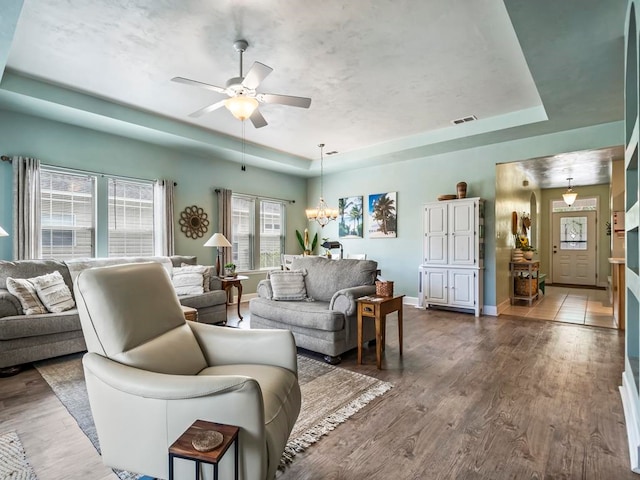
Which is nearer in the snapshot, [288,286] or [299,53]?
[299,53]

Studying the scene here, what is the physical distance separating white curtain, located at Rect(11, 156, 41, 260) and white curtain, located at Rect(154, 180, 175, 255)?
4.99 ft

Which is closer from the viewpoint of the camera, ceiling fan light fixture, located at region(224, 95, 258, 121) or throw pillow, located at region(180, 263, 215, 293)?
ceiling fan light fixture, located at region(224, 95, 258, 121)

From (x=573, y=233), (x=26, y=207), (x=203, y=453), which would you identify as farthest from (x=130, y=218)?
(x=573, y=233)

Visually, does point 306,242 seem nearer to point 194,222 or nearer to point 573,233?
point 194,222

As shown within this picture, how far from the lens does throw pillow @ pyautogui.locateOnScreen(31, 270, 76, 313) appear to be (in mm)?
3350

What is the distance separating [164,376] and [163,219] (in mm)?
4602

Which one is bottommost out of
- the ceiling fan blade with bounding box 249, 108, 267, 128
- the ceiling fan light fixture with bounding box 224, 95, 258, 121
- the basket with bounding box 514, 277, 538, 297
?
the basket with bounding box 514, 277, 538, 297

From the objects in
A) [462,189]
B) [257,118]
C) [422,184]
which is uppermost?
[257,118]

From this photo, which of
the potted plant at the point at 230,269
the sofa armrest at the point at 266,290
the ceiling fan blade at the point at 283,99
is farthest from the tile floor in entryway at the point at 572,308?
the ceiling fan blade at the point at 283,99

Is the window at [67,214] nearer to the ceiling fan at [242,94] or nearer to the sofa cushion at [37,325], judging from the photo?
the sofa cushion at [37,325]

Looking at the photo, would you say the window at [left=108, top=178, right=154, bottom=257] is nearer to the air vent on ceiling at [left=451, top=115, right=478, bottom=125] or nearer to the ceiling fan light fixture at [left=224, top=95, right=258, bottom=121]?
the ceiling fan light fixture at [left=224, top=95, right=258, bottom=121]

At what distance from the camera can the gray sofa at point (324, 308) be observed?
10.8ft

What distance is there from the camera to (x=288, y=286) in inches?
156

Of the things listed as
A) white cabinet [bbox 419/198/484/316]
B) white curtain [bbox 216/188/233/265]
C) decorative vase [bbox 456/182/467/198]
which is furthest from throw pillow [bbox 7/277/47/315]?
decorative vase [bbox 456/182/467/198]
